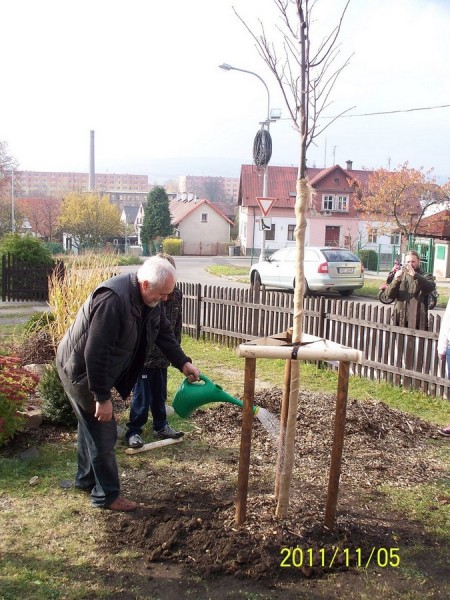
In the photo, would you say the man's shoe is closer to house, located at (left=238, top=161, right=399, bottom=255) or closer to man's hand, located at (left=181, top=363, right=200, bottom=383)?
man's hand, located at (left=181, top=363, right=200, bottom=383)

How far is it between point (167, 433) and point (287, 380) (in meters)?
2.01

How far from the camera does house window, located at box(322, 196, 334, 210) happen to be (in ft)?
166

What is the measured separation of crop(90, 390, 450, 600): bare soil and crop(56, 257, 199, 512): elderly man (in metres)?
0.40

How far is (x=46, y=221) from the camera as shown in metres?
66.9

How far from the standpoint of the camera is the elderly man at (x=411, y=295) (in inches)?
310

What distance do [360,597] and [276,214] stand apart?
51922 mm

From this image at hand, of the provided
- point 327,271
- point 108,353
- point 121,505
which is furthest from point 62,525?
point 327,271

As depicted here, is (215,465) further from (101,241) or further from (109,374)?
(101,241)

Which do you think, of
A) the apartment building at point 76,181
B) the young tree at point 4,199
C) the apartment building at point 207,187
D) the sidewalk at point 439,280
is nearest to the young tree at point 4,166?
the young tree at point 4,199

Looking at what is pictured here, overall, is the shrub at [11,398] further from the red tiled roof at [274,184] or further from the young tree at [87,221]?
the young tree at [87,221]

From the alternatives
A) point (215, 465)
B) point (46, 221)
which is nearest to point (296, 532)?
point (215, 465)

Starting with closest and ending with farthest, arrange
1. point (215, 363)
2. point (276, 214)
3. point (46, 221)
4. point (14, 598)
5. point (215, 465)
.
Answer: point (14, 598) < point (215, 465) < point (215, 363) < point (276, 214) < point (46, 221)

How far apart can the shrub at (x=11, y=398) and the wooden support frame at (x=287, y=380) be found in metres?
2.10

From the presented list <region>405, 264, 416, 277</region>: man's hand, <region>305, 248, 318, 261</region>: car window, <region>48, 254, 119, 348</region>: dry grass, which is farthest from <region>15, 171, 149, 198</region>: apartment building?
<region>405, 264, 416, 277</region>: man's hand
